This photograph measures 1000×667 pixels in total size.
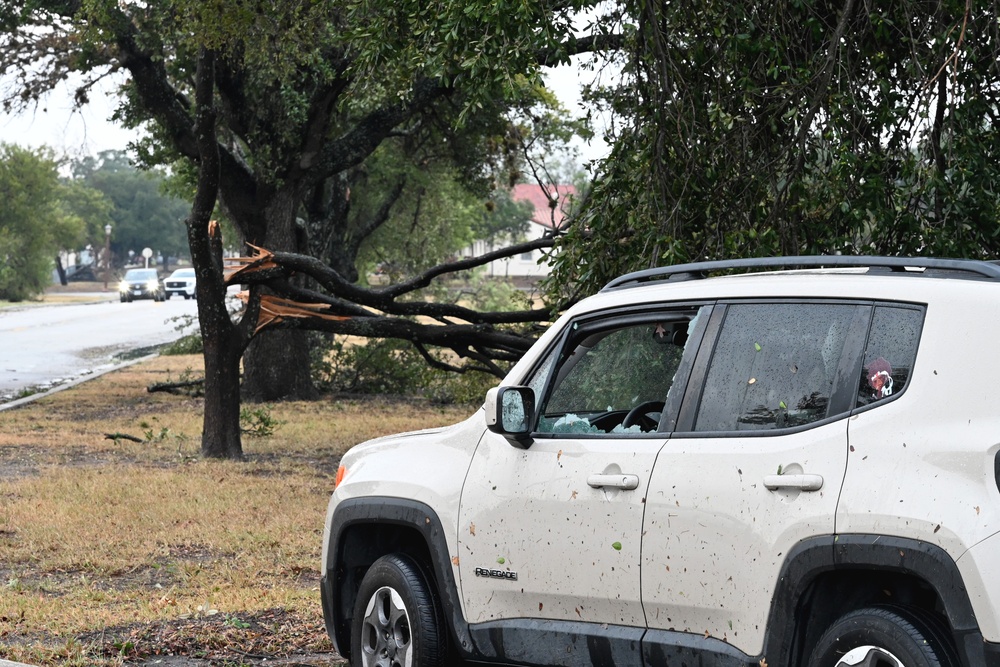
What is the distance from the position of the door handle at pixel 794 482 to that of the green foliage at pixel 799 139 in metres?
4.03

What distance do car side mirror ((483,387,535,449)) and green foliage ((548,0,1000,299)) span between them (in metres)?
3.32

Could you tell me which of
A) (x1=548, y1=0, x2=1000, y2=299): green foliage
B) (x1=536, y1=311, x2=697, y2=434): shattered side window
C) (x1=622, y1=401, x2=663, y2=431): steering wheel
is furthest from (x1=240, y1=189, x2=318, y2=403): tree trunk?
(x1=622, y1=401, x2=663, y2=431): steering wheel

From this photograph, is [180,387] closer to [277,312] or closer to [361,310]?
[361,310]

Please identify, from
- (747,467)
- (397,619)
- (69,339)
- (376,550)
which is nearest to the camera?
(747,467)

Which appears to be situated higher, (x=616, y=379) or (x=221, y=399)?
(x=616, y=379)

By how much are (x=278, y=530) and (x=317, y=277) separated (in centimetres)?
510

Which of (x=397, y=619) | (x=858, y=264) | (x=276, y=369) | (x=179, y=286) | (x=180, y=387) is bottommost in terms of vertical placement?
(x=180, y=387)

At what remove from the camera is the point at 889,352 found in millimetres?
4031

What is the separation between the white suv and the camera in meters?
3.76

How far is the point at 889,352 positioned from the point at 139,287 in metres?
73.9

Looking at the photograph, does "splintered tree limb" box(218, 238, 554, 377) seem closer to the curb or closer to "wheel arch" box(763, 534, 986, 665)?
the curb

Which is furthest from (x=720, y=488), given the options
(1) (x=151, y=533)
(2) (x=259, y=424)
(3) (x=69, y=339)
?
(3) (x=69, y=339)

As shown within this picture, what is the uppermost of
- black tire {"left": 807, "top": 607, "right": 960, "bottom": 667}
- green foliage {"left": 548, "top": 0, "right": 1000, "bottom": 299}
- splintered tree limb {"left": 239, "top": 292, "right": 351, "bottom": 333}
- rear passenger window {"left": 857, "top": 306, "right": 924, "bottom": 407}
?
green foliage {"left": 548, "top": 0, "right": 1000, "bottom": 299}

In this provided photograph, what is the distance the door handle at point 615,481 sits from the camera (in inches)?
176
